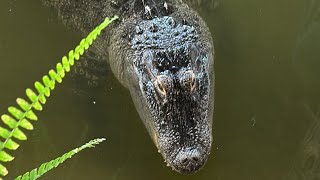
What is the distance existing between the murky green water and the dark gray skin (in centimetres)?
48

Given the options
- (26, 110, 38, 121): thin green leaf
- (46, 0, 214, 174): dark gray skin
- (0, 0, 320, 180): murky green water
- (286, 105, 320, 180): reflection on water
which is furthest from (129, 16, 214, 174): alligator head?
(26, 110, 38, 121): thin green leaf

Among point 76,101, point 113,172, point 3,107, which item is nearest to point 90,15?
point 76,101

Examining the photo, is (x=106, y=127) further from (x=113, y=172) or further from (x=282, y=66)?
(x=282, y=66)

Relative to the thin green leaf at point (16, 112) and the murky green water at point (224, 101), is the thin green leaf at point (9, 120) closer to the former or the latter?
the thin green leaf at point (16, 112)

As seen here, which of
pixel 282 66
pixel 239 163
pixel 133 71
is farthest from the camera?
pixel 282 66

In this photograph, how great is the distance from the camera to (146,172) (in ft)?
17.3

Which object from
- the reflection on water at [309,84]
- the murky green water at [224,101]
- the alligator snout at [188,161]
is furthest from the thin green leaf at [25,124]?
the reflection on water at [309,84]

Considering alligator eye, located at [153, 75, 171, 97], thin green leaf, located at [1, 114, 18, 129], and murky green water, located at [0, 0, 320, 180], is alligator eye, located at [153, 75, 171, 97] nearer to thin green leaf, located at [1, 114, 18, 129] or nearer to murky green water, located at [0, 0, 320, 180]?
murky green water, located at [0, 0, 320, 180]

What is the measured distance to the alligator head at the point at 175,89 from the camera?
437cm

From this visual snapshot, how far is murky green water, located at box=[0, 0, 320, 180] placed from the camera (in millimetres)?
5305

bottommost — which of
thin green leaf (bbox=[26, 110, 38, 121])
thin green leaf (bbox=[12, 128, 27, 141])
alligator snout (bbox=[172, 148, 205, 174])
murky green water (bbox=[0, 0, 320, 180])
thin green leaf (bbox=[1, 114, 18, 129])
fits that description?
murky green water (bbox=[0, 0, 320, 180])

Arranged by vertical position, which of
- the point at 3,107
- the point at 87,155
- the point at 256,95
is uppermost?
the point at 3,107

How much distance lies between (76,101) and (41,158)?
685mm

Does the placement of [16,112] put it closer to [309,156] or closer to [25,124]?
[25,124]
